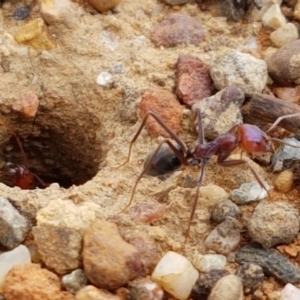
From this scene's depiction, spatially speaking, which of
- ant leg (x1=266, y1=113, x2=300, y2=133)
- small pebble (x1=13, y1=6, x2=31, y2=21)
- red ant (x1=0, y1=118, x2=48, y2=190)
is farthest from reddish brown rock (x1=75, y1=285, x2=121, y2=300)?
small pebble (x1=13, y1=6, x2=31, y2=21)

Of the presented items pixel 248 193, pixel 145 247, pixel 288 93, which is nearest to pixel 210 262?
pixel 145 247

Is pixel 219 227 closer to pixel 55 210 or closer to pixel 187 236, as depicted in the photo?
pixel 187 236

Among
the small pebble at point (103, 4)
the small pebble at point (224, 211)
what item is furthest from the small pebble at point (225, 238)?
the small pebble at point (103, 4)

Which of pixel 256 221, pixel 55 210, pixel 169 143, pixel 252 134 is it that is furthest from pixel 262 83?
pixel 55 210

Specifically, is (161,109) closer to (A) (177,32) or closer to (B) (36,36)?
(A) (177,32)

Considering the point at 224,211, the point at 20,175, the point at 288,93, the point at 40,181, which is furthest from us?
the point at 40,181
